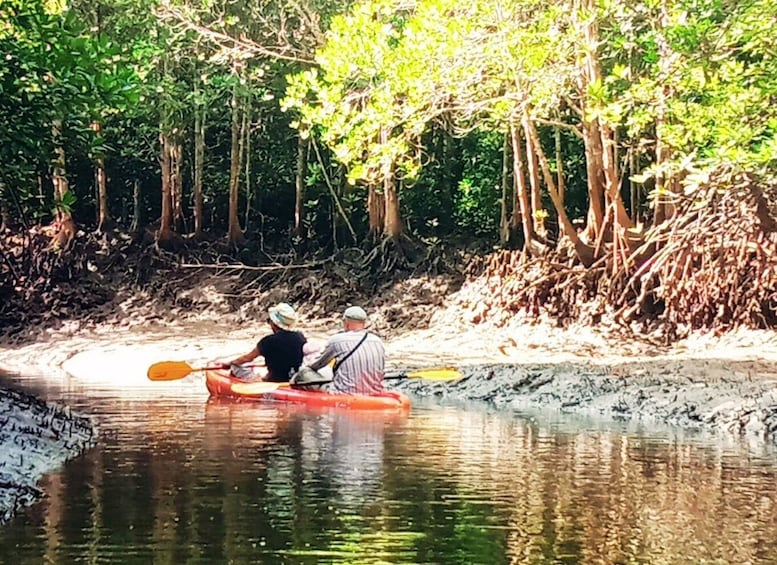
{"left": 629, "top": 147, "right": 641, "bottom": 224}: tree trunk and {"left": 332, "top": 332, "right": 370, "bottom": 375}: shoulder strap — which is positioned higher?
{"left": 629, "top": 147, "right": 641, "bottom": 224}: tree trunk

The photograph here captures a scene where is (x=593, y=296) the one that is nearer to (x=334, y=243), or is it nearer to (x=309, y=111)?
(x=309, y=111)

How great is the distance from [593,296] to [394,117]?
A: 394 cm

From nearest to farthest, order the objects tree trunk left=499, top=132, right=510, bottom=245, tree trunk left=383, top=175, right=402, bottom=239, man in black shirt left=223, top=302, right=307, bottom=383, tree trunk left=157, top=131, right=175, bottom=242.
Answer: man in black shirt left=223, top=302, right=307, bottom=383 < tree trunk left=383, top=175, right=402, bottom=239 < tree trunk left=499, top=132, right=510, bottom=245 < tree trunk left=157, top=131, right=175, bottom=242

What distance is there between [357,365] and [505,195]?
34.9 ft

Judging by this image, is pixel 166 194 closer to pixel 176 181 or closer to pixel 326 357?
pixel 176 181

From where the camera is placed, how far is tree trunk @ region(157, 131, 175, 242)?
23.5 meters

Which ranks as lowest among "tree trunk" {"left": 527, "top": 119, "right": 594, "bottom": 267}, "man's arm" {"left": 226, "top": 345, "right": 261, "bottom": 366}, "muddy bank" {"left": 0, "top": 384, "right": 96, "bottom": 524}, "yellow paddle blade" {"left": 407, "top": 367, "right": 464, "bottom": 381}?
"muddy bank" {"left": 0, "top": 384, "right": 96, "bottom": 524}

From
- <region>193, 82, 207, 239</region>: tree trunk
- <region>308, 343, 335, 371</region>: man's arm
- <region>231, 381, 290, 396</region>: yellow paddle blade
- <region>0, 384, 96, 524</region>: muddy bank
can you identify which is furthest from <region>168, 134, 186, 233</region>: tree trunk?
<region>0, 384, 96, 524</region>: muddy bank

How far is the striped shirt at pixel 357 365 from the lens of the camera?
12383mm

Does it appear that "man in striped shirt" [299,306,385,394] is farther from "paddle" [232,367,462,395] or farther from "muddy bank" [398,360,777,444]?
"muddy bank" [398,360,777,444]

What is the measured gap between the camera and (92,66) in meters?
9.66

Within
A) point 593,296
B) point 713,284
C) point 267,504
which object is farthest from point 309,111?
point 267,504

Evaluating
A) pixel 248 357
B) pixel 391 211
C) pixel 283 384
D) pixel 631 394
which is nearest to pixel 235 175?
pixel 391 211

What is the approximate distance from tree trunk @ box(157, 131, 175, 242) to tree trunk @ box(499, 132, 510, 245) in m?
6.57
